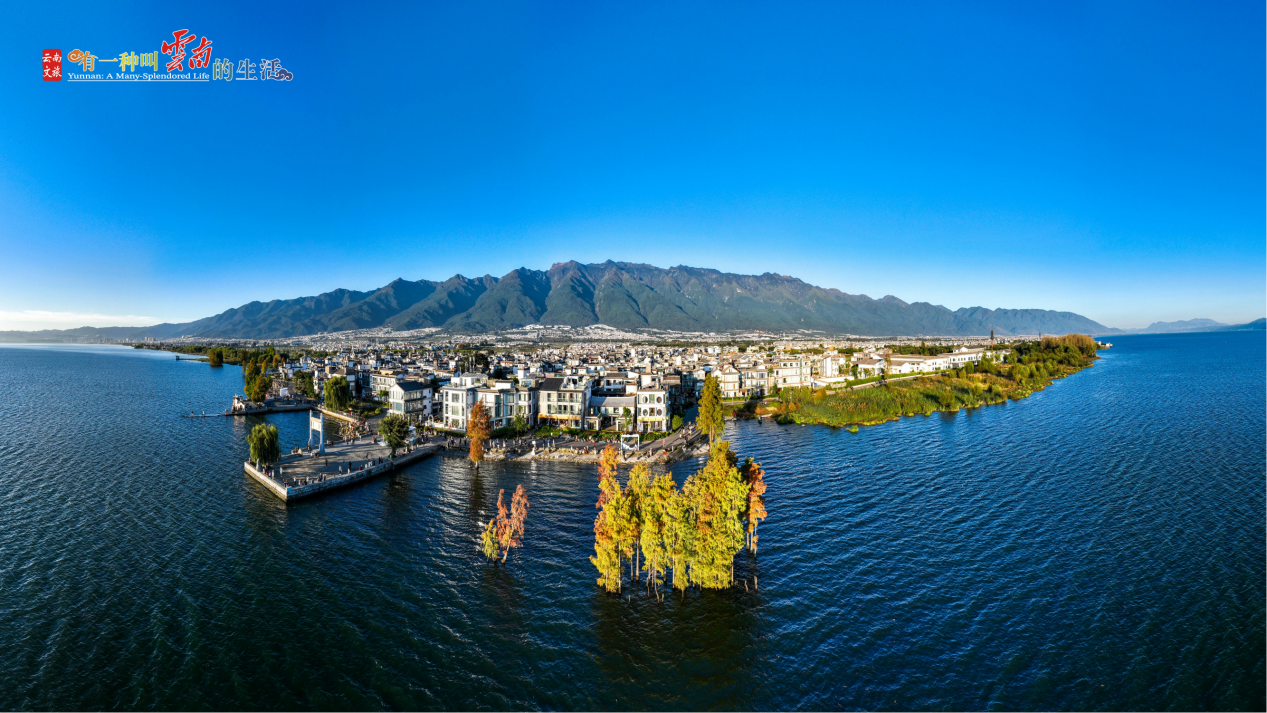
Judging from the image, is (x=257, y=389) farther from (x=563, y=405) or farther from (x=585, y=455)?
(x=585, y=455)

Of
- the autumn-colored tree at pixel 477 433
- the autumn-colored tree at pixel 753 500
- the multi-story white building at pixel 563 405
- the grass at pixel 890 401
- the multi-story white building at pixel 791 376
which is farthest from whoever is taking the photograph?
the multi-story white building at pixel 791 376

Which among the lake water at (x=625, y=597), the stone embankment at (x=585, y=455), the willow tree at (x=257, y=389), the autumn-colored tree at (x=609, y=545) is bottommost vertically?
the lake water at (x=625, y=597)

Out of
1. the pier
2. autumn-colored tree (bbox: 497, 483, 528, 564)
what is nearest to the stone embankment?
the pier

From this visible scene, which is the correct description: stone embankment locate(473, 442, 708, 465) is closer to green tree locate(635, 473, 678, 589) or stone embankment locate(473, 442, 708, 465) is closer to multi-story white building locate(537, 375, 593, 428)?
multi-story white building locate(537, 375, 593, 428)

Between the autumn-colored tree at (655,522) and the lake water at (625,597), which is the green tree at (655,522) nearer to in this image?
the autumn-colored tree at (655,522)

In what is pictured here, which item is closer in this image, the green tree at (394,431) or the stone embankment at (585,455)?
the green tree at (394,431)

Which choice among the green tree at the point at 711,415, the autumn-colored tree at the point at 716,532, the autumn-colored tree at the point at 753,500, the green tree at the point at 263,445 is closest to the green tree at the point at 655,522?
the autumn-colored tree at the point at 716,532
